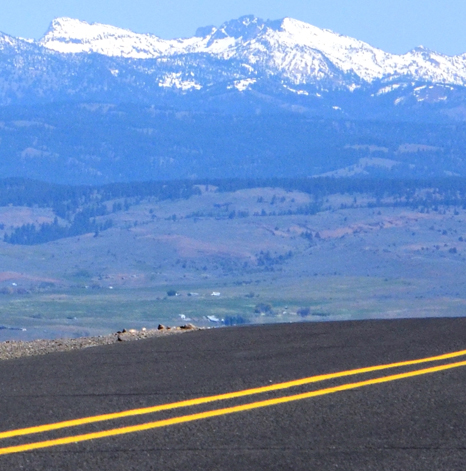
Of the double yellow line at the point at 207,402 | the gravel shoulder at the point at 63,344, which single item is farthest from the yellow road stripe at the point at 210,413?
the gravel shoulder at the point at 63,344

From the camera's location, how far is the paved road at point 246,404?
6.79m

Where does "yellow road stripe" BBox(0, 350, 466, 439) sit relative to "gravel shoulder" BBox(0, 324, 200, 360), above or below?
above

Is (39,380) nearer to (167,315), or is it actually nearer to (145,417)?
(145,417)

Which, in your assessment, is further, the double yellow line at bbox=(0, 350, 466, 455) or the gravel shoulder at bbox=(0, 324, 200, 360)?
the gravel shoulder at bbox=(0, 324, 200, 360)

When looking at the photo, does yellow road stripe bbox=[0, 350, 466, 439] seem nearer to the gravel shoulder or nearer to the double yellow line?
the double yellow line

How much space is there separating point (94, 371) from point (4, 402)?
4.82 feet

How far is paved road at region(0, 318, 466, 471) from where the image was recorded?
6789 millimetres

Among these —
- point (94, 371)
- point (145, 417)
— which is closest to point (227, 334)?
point (94, 371)

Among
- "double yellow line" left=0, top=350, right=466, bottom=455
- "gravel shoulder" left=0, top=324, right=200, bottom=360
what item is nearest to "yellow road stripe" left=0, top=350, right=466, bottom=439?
"double yellow line" left=0, top=350, right=466, bottom=455

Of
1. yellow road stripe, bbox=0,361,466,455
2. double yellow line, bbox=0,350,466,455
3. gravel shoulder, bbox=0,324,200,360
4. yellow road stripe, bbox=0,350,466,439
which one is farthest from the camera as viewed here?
gravel shoulder, bbox=0,324,200,360

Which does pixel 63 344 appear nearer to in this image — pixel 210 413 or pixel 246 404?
pixel 246 404

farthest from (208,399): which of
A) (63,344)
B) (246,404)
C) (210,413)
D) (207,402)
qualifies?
(63,344)

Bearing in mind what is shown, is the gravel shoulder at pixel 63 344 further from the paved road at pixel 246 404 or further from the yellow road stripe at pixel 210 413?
the yellow road stripe at pixel 210 413

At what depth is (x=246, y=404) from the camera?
8.27 metres
